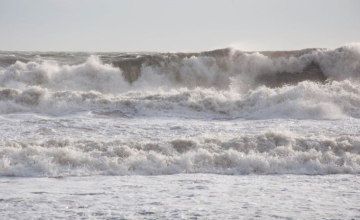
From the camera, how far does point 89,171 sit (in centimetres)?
712

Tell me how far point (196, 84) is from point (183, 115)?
814 centimetres

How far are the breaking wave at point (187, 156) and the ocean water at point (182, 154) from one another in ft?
0.06

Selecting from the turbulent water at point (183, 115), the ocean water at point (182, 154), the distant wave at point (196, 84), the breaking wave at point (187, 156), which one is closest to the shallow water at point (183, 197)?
the ocean water at point (182, 154)

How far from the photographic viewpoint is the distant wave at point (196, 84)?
13664 mm

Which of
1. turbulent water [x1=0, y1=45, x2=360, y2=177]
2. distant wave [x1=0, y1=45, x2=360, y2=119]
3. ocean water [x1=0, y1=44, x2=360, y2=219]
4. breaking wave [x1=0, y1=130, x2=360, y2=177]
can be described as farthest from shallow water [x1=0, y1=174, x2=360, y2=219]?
distant wave [x1=0, y1=45, x2=360, y2=119]

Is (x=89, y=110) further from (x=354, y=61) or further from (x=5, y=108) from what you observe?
(x=354, y=61)

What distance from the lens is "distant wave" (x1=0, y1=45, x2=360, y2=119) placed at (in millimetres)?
13664

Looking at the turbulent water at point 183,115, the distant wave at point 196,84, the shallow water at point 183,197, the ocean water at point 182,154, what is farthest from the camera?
the distant wave at point 196,84

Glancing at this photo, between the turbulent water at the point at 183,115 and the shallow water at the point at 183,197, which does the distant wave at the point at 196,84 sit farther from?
the shallow water at the point at 183,197

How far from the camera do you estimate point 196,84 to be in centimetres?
2134

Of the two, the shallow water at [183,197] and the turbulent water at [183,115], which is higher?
the turbulent water at [183,115]

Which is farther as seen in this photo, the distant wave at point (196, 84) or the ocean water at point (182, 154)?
the distant wave at point (196, 84)

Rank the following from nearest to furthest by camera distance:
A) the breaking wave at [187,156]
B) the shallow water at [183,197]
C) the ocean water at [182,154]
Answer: the shallow water at [183,197] → the ocean water at [182,154] → the breaking wave at [187,156]

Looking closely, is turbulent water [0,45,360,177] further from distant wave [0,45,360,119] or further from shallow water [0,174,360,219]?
shallow water [0,174,360,219]
